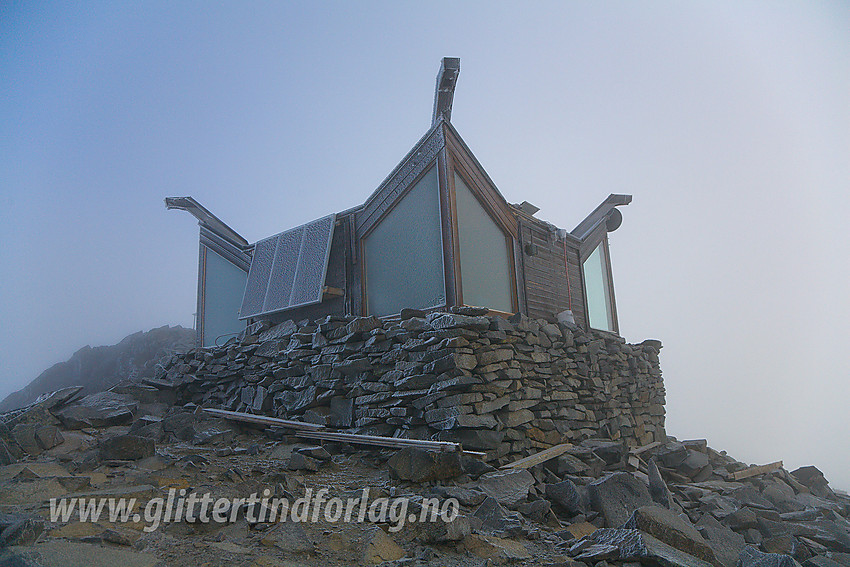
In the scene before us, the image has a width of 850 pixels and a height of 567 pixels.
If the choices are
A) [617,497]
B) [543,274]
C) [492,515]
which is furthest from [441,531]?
[543,274]

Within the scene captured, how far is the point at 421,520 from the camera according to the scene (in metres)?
3.98

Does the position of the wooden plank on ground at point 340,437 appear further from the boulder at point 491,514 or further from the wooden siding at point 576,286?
the wooden siding at point 576,286

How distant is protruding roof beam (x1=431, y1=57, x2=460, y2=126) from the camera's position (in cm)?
881

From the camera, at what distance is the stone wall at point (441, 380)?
20.0 feet

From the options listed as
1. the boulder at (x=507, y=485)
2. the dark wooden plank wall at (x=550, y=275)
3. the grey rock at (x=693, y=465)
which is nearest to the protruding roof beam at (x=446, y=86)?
the dark wooden plank wall at (x=550, y=275)

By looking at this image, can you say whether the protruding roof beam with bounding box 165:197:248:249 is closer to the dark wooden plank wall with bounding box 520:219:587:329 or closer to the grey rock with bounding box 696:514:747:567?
the dark wooden plank wall with bounding box 520:219:587:329

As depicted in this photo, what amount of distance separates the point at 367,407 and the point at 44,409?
4845 millimetres

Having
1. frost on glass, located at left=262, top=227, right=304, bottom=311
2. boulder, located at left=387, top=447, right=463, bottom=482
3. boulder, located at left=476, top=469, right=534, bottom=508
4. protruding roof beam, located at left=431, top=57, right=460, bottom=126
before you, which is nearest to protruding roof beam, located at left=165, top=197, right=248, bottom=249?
frost on glass, located at left=262, top=227, right=304, bottom=311

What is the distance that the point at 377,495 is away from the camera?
4.75 m

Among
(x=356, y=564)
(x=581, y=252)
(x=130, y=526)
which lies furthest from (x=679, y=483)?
(x=130, y=526)

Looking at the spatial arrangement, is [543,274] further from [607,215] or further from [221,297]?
[221,297]

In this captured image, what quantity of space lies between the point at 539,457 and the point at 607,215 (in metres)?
8.11

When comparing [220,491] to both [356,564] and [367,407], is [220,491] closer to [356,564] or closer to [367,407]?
[356,564]

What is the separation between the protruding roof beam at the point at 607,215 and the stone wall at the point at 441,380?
3508 millimetres
